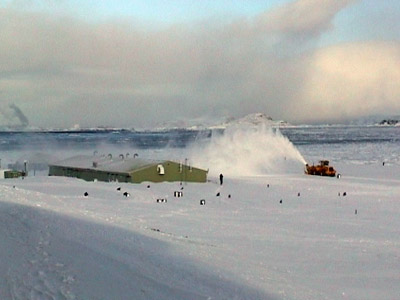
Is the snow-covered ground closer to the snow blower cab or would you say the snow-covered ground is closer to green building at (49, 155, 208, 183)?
green building at (49, 155, 208, 183)

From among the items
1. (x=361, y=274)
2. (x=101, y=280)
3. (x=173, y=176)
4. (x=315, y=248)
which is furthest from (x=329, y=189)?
(x=101, y=280)

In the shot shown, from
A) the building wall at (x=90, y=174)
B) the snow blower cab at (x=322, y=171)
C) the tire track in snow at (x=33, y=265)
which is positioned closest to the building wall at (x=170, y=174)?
the building wall at (x=90, y=174)

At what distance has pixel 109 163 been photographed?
5400 cm

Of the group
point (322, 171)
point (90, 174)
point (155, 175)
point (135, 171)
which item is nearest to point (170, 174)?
point (155, 175)

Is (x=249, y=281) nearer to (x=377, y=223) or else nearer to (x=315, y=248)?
(x=315, y=248)

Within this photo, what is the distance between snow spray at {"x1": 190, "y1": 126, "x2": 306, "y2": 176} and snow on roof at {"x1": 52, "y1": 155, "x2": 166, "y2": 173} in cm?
1394

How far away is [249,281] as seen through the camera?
13469 mm

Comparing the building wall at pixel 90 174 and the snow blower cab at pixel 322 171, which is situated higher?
the snow blower cab at pixel 322 171

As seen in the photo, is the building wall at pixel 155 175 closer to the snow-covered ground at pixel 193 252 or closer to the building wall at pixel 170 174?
the building wall at pixel 170 174

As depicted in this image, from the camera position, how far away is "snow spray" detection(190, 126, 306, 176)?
245 ft

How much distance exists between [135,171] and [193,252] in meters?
31.8

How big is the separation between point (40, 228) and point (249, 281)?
5.33 meters

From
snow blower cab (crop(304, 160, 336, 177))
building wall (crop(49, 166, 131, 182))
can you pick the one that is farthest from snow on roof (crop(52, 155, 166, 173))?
snow blower cab (crop(304, 160, 336, 177))

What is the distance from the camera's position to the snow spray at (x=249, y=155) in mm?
→ 74562
